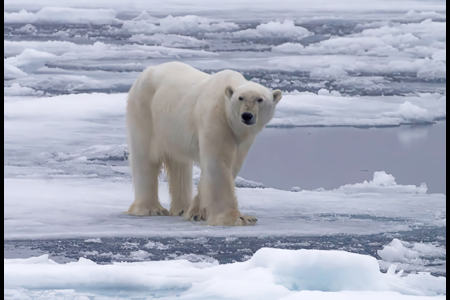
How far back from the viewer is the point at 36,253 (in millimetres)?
5648

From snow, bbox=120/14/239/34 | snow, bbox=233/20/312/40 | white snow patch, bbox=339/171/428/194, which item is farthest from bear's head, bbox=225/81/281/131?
snow, bbox=120/14/239/34

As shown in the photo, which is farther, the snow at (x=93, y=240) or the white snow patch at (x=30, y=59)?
the white snow patch at (x=30, y=59)

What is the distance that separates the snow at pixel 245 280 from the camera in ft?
16.1

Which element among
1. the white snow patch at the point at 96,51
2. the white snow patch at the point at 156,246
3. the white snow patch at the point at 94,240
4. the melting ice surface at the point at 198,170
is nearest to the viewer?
the melting ice surface at the point at 198,170

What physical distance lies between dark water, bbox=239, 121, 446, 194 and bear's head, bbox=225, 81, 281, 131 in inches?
88.7

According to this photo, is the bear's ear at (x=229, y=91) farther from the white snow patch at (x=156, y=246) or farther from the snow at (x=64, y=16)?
the snow at (x=64, y=16)

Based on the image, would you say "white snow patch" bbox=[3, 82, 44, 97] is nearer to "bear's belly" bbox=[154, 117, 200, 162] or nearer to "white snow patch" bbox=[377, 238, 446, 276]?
"bear's belly" bbox=[154, 117, 200, 162]

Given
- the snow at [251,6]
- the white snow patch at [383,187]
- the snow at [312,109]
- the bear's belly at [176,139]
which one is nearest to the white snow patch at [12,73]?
the snow at [312,109]

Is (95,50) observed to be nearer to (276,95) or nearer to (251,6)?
(251,6)

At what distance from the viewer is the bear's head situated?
609cm

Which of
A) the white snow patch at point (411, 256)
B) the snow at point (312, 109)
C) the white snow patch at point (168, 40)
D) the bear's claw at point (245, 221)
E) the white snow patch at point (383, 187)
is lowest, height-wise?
the white snow patch at point (411, 256)

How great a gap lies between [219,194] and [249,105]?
62 centimetres

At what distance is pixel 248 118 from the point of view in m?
6.07

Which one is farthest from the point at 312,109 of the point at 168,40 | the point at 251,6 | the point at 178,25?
the point at 251,6
